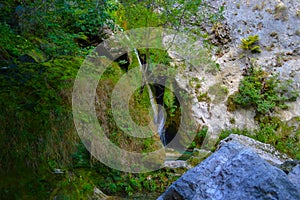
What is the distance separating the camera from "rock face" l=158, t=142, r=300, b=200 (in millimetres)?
1762

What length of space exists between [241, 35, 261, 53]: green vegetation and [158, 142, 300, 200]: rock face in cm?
746

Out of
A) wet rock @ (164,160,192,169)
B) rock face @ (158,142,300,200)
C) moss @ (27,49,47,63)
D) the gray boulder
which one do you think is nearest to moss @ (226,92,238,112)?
wet rock @ (164,160,192,169)

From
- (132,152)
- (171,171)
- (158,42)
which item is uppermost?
(158,42)

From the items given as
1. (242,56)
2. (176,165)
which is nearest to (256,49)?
(242,56)

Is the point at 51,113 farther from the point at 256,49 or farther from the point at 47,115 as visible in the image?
the point at 256,49

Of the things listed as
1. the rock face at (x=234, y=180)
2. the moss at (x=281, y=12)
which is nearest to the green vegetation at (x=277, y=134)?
the moss at (x=281, y=12)

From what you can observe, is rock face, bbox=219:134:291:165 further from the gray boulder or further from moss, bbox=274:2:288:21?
moss, bbox=274:2:288:21

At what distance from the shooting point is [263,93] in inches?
321

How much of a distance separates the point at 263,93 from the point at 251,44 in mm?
2022

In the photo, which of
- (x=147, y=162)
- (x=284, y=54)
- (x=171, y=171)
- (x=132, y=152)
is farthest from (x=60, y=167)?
(x=284, y=54)

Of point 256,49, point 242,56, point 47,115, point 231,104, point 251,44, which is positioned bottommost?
point 231,104

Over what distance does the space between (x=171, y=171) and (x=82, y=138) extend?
5.74ft

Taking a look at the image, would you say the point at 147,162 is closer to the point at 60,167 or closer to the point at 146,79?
the point at 60,167

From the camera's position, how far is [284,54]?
8984 millimetres
